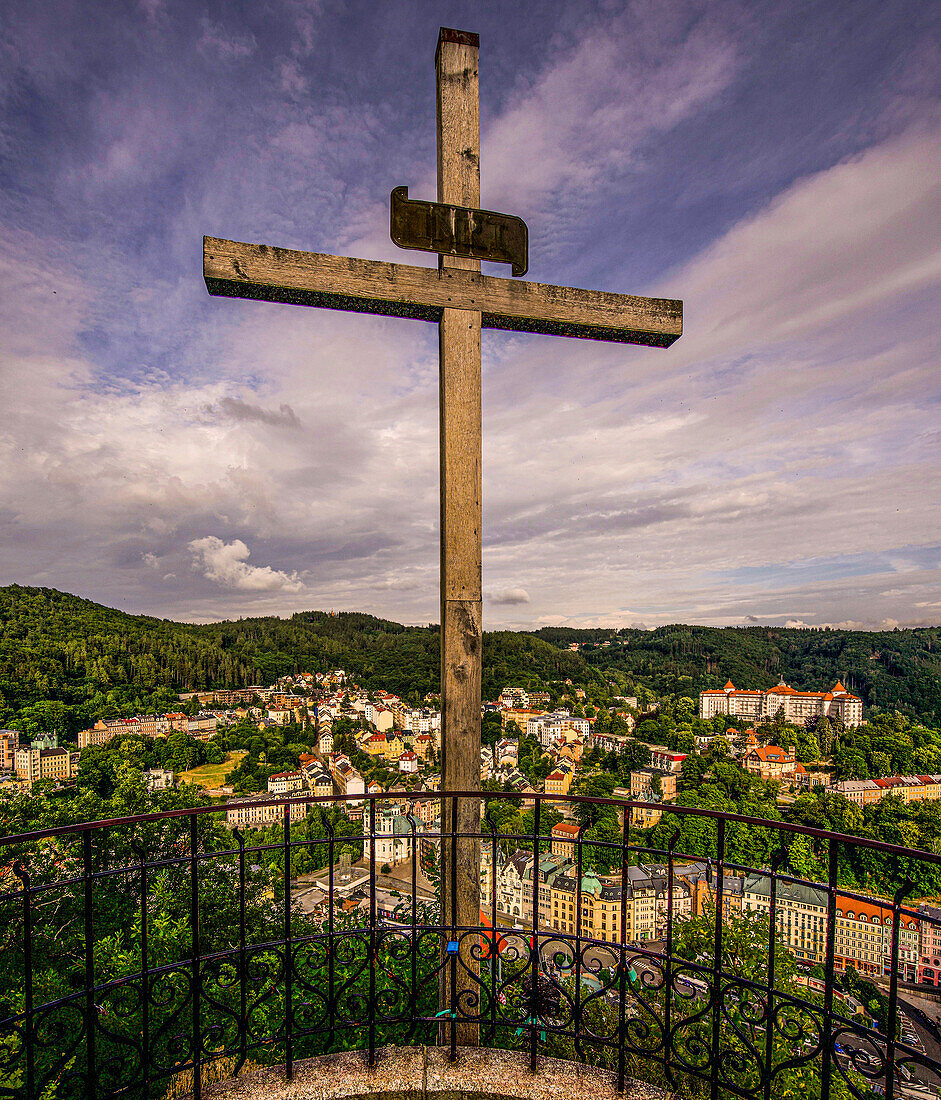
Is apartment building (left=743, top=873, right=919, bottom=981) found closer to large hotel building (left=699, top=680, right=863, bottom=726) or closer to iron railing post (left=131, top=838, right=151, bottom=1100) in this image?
iron railing post (left=131, top=838, right=151, bottom=1100)

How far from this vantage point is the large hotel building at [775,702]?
52.2 m

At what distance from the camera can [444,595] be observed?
215cm

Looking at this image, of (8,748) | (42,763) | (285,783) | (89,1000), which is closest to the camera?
(89,1000)

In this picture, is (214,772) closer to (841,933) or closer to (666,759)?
(841,933)

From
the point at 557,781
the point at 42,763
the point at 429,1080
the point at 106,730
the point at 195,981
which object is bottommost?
the point at 557,781

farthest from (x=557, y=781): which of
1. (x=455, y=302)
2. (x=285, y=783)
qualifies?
(x=455, y=302)

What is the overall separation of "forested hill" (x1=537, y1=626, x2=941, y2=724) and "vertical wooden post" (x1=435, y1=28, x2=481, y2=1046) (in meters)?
51.9

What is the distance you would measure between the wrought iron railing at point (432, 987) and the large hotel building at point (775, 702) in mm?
57635

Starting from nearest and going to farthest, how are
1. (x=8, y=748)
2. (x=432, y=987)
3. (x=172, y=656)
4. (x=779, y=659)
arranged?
(x=432, y=987) → (x=8, y=748) → (x=172, y=656) → (x=779, y=659)

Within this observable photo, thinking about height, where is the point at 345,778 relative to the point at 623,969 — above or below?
below

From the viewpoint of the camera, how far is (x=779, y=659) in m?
59.1

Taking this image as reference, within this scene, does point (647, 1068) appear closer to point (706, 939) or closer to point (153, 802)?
point (706, 939)

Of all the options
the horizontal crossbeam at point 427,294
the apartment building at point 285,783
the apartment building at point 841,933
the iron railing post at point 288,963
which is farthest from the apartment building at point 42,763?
the horizontal crossbeam at point 427,294

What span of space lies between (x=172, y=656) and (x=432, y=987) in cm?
4373
